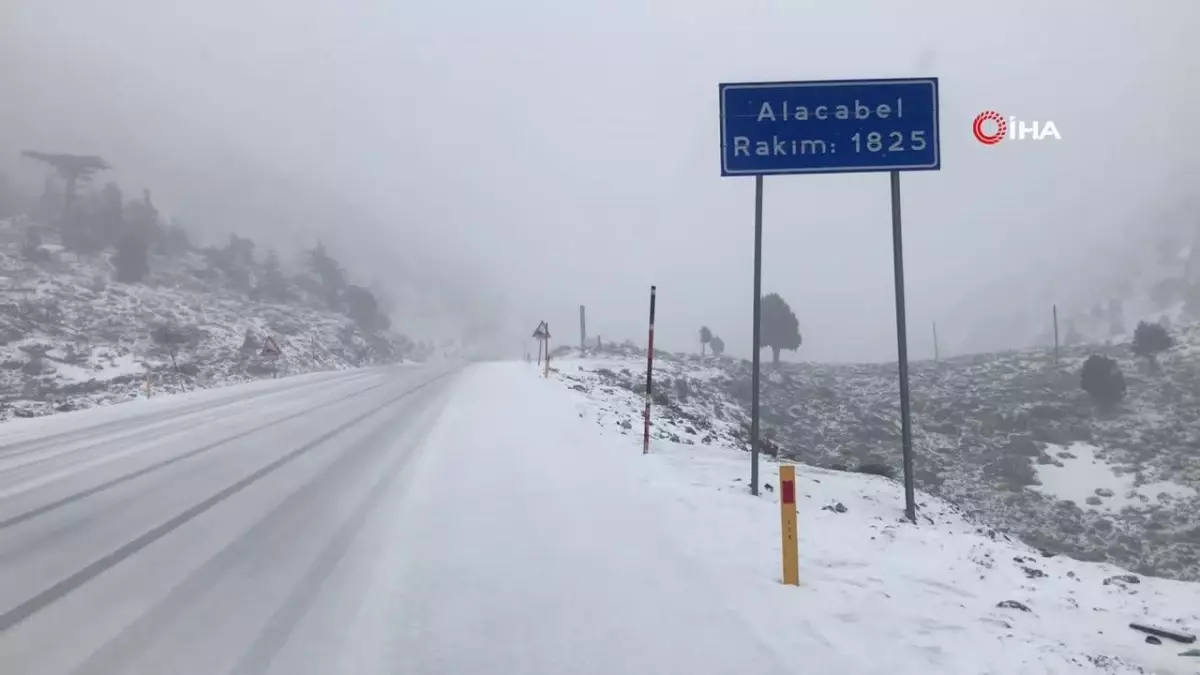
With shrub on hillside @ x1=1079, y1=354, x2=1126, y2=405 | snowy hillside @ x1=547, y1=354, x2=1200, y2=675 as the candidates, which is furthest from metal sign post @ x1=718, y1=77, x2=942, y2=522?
shrub on hillside @ x1=1079, y1=354, x2=1126, y2=405

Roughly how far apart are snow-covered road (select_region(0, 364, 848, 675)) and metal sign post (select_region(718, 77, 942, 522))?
3.50 metres

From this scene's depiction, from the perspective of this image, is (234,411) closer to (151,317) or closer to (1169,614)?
(1169,614)

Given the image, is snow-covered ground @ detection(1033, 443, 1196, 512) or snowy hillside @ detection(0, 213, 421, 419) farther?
snowy hillside @ detection(0, 213, 421, 419)

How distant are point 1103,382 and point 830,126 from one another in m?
33.8

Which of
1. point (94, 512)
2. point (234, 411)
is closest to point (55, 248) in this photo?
point (234, 411)

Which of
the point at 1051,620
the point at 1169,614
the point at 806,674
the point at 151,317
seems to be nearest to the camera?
the point at 806,674

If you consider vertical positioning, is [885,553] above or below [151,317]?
below

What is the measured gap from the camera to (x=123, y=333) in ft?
138

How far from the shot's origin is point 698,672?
13.6ft

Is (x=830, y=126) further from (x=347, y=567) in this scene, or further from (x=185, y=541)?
(x=185, y=541)

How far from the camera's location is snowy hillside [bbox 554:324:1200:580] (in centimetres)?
2300

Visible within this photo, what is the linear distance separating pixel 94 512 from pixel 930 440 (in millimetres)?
31530

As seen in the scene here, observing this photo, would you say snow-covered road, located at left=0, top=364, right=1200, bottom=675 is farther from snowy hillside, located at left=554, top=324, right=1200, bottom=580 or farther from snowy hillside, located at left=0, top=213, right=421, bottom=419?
snowy hillside, located at left=0, top=213, right=421, bottom=419

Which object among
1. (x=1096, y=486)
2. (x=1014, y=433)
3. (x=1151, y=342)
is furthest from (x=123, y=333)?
(x=1151, y=342)
